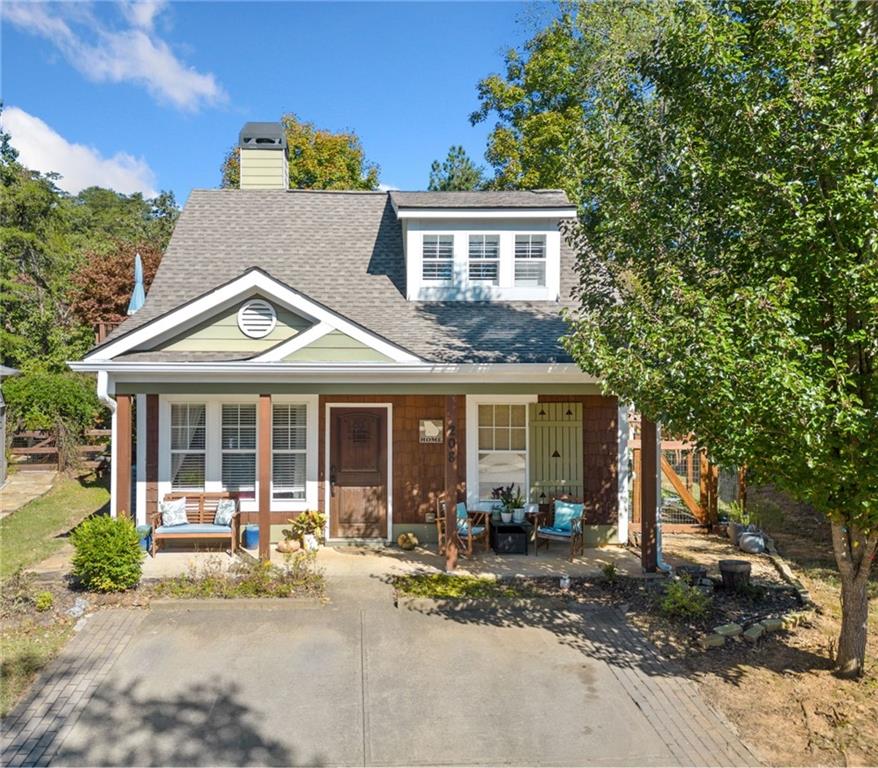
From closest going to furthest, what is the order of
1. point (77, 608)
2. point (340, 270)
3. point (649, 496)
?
point (77, 608) → point (649, 496) → point (340, 270)

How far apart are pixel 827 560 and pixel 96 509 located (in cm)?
1414

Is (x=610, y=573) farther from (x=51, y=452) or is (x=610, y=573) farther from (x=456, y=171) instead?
(x=456, y=171)

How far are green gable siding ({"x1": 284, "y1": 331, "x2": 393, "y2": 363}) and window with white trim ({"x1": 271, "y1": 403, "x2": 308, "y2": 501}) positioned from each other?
80.2 inches

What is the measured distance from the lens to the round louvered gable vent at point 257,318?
995 centimetres

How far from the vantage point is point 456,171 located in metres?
34.8

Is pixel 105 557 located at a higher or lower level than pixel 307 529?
higher

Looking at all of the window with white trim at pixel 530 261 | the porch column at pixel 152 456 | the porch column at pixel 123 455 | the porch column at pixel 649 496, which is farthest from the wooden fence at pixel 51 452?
the porch column at pixel 649 496

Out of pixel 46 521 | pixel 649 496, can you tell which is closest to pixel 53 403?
pixel 46 521

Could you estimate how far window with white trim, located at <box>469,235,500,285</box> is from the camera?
1204cm

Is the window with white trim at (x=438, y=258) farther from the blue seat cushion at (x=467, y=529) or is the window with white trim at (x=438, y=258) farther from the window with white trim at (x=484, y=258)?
the blue seat cushion at (x=467, y=529)

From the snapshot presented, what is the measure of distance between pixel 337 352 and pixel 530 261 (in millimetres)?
4706

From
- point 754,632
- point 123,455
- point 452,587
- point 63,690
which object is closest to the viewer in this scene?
point 63,690

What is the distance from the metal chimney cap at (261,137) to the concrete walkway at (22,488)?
9.86 m

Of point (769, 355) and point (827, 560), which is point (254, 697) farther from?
point (827, 560)
